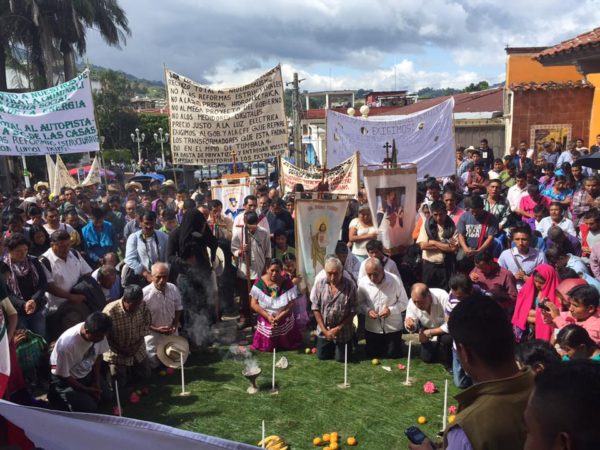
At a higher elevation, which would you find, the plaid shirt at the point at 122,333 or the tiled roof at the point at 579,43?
the tiled roof at the point at 579,43

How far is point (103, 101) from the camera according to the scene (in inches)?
2470

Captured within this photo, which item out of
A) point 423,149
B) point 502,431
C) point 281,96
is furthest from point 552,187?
point 502,431

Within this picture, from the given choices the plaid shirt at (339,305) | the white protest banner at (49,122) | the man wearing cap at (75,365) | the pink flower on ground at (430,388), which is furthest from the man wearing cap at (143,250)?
the white protest banner at (49,122)

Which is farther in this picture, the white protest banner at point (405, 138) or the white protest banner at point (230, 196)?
the white protest banner at point (405, 138)

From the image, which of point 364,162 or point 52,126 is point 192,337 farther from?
point 52,126

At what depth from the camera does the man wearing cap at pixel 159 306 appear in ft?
23.1

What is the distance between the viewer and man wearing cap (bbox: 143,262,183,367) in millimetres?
7035

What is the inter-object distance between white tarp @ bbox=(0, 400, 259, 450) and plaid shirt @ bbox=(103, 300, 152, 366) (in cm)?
380

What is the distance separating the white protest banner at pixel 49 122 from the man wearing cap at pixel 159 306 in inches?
219

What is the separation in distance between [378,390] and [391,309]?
144cm

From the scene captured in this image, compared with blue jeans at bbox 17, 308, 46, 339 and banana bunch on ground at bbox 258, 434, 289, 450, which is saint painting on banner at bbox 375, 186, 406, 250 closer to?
banana bunch on ground at bbox 258, 434, 289, 450

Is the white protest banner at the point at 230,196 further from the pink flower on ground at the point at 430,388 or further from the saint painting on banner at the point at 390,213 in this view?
the pink flower on ground at the point at 430,388

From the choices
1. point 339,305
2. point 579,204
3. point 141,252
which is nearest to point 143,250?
point 141,252

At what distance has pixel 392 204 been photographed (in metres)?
8.82
